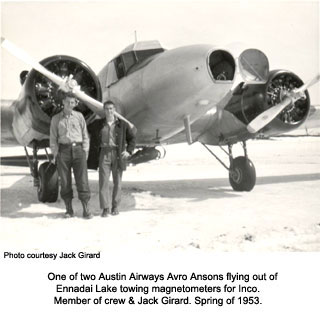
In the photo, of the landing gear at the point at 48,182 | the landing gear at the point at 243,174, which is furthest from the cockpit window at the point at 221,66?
the landing gear at the point at 243,174

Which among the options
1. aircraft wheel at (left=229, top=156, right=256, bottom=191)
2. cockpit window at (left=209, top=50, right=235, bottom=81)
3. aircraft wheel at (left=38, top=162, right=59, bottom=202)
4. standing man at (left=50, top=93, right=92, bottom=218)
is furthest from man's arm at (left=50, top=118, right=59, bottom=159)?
aircraft wheel at (left=229, top=156, right=256, bottom=191)

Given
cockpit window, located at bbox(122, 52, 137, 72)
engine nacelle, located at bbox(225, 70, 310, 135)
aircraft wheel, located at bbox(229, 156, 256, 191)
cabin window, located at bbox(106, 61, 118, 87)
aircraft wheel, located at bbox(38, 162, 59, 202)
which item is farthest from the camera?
aircraft wheel, located at bbox(229, 156, 256, 191)

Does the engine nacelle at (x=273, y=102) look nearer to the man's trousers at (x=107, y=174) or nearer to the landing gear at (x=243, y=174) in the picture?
the landing gear at (x=243, y=174)

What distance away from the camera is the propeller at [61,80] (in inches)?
238

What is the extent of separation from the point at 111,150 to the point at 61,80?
50.6 inches

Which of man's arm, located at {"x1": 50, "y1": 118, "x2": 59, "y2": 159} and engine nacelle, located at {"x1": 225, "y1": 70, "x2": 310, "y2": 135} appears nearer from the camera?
man's arm, located at {"x1": 50, "y1": 118, "x2": 59, "y2": 159}

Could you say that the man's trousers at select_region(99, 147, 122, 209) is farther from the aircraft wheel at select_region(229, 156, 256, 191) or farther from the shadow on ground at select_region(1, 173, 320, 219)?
the aircraft wheel at select_region(229, 156, 256, 191)

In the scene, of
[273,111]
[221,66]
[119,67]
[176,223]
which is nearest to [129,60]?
[119,67]

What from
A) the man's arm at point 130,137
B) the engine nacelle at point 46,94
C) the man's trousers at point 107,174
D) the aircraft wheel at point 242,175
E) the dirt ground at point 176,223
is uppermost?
the engine nacelle at point 46,94

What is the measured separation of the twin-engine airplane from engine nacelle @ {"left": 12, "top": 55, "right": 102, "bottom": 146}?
0.02 m

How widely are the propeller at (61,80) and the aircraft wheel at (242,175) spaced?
12.9ft

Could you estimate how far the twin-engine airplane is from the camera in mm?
6020

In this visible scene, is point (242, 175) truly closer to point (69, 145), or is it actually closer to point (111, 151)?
point (111, 151)

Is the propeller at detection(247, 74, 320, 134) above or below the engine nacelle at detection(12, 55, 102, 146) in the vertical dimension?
below
